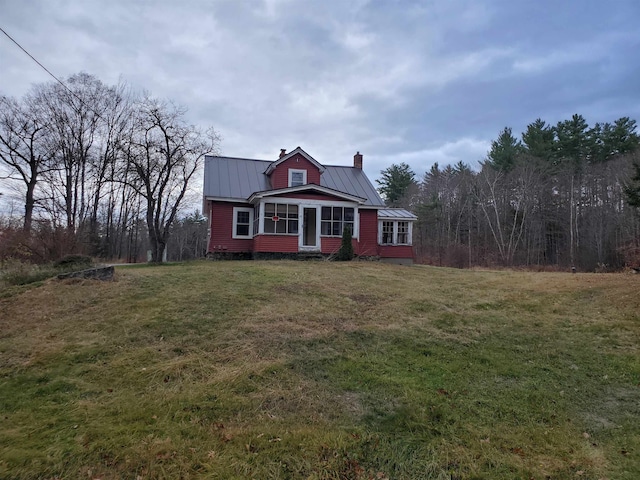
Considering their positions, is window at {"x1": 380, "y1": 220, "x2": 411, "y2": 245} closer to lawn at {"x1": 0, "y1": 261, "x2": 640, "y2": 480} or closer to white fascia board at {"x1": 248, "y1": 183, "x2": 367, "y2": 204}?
white fascia board at {"x1": 248, "y1": 183, "x2": 367, "y2": 204}

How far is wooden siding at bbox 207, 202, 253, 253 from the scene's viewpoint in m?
19.3

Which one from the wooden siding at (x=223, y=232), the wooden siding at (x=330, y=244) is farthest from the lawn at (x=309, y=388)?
the wooden siding at (x=223, y=232)

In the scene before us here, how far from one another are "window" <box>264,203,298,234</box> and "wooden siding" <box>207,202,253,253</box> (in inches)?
76.9

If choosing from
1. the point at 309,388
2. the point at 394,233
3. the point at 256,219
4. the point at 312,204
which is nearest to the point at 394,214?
the point at 394,233

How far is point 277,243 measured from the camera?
59.6 ft

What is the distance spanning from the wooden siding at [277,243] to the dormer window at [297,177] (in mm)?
4057

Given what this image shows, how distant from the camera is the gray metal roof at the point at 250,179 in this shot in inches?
786

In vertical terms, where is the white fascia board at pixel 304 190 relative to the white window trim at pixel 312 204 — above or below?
above

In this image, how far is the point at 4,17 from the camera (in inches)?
277

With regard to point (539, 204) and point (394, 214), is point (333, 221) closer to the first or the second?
point (394, 214)

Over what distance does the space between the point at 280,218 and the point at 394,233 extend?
6.90 meters

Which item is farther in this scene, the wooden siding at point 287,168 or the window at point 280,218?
the wooden siding at point 287,168

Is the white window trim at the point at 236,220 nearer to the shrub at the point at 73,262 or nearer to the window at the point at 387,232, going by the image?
the window at the point at 387,232

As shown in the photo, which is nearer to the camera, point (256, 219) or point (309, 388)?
point (309, 388)
